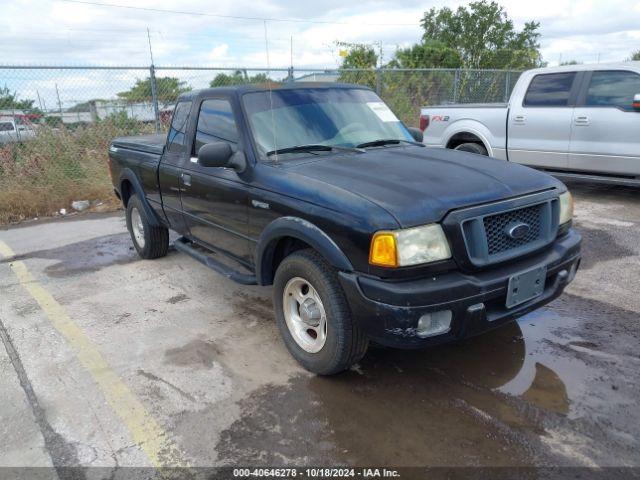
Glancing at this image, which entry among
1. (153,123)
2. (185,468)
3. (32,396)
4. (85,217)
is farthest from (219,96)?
(153,123)

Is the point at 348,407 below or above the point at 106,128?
below

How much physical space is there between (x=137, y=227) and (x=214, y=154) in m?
2.91

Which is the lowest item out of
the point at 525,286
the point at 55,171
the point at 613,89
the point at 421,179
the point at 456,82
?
the point at 525,286

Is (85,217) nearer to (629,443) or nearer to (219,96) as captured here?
(219,96)

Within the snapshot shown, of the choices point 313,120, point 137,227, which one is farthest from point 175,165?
point 137,227

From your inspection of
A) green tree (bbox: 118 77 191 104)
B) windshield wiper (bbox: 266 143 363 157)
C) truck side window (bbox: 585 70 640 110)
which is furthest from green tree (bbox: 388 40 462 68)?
windshield wiper (bbox: 266 143 363 157)

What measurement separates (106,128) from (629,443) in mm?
10017

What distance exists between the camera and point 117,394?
3.19 m

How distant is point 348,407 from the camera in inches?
117

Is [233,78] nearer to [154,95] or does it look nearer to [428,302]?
[154,95]

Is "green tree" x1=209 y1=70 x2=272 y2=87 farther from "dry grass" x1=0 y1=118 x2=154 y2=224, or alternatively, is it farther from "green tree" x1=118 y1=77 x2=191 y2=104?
"dry grass" x1=0 y1=118 x2=154 y2=224

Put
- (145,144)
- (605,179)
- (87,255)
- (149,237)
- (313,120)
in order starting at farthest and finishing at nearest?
(605,179) < (87,255) < (149,237) < (145,144) < (313,120)

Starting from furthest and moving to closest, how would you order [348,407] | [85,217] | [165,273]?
[85,217] → [165,273] → [348,407]

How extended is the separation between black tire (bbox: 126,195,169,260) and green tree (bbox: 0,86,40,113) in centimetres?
474
